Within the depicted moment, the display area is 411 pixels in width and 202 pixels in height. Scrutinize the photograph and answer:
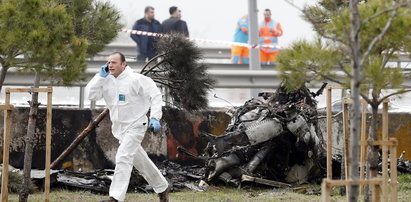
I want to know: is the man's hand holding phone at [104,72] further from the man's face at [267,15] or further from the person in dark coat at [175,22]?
the man's face at [267,15]

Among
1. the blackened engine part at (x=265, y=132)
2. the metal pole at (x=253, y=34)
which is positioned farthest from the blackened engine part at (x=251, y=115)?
the metal pole at (x=253, y=34)

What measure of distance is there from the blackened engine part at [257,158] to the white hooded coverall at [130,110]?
6.00 feet

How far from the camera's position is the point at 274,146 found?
1153cm

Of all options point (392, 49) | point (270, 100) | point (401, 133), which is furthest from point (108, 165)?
point (392, 49)

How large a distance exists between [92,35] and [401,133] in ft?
16.3

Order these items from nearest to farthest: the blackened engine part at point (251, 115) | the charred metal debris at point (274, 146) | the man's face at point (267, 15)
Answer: the charred metal debris at point (274, 146), the blackened engine part at point (251, 115), the man's face at point (267, 15)

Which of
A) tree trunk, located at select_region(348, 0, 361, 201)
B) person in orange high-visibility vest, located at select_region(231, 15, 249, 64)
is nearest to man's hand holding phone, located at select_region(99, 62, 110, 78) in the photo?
tree trunk, located at select_region(348, 0, 361, 201)

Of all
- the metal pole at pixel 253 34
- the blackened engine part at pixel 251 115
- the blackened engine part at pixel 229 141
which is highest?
the metal pole at pixel 253 34

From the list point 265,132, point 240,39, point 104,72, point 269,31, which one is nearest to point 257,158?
point 265,132

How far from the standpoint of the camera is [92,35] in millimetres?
10398

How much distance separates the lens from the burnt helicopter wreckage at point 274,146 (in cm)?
1133

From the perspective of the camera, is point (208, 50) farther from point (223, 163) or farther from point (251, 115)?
point (223, 163)

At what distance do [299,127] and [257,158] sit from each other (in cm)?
70

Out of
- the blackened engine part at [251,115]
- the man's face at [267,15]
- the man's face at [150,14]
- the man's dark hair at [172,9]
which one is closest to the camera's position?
the blackened engine part at [251,115]
